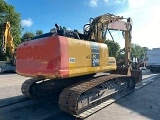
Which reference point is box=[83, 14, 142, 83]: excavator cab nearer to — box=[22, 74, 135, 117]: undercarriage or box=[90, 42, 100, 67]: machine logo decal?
box=[90, 42, 100, 67]: machine logo decal

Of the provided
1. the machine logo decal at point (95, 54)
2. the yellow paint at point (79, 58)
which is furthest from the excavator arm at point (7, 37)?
the yellow paint at point (79, 58)

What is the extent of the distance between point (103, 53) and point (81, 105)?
2226mm

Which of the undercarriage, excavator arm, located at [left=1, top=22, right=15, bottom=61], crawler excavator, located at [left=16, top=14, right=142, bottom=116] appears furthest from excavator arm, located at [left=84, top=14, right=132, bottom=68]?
excavator arm, located at [left=1, top=22, right=15, bottom=61]

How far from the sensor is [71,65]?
5.84m

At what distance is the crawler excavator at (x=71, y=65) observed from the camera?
5594 mm

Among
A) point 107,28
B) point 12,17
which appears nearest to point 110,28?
point 107,28

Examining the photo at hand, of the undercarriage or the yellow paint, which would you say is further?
the yellow paint

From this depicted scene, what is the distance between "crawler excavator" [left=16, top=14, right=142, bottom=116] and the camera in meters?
5.59

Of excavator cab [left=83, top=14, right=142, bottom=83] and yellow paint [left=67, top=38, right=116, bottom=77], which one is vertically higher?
excavator cab [left=83, top=14, right=142, bottom=83]

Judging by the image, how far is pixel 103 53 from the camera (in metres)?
7.38

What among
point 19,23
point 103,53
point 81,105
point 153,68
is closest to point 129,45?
point 103,53

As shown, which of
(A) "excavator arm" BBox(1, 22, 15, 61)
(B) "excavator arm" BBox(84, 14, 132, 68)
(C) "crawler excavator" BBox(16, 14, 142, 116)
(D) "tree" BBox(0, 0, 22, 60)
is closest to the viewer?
(C) "crawler excavator" BBox(16, 14, 142, 116)

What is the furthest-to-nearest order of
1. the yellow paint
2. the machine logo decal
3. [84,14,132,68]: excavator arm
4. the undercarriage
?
[84,14,132,68]: excavator arm < the machine logo decal < the yellow paint < the undercarriage

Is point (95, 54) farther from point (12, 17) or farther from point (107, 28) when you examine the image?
point (12, 17)
